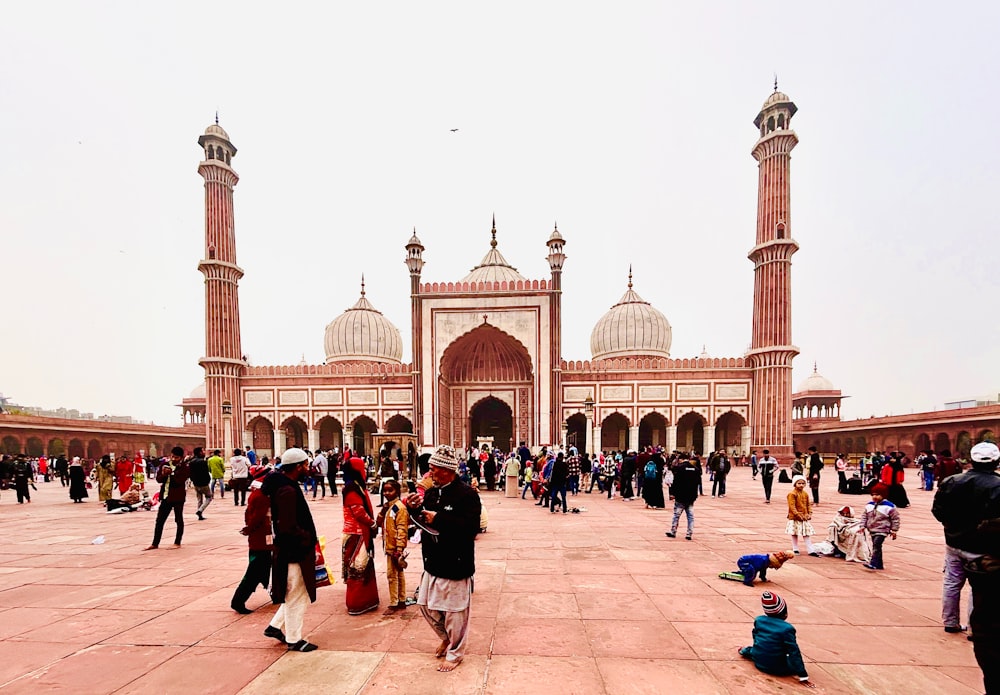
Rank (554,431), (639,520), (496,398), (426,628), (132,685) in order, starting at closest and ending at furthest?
(132,685)
(426,628)
(639,520)
(554,431)
(496,398)

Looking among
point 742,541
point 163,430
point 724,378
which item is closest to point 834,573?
point 742,541

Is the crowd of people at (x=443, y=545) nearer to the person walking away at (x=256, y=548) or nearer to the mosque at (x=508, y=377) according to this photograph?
the person walking away at (x=256, y=548)

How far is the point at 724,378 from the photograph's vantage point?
29.7m

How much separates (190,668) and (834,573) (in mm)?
6592

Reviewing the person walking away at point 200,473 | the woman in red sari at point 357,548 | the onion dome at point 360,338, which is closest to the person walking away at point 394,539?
the woman in red sari at point 357,548

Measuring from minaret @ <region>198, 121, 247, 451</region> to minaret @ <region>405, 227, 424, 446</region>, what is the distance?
11.3 meters

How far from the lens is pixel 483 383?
31578 millimetres

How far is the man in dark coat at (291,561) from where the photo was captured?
3.56 meters

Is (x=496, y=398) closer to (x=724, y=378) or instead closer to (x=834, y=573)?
(x=724, y=378)

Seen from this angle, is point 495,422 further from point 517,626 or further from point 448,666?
point 448,666

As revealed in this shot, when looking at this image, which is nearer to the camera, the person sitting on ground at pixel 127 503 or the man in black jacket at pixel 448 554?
the man in black jacket at pixel 448 554

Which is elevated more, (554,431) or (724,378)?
(724,378)

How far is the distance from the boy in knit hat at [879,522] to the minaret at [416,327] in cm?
2377

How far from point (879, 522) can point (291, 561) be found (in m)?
6.55
